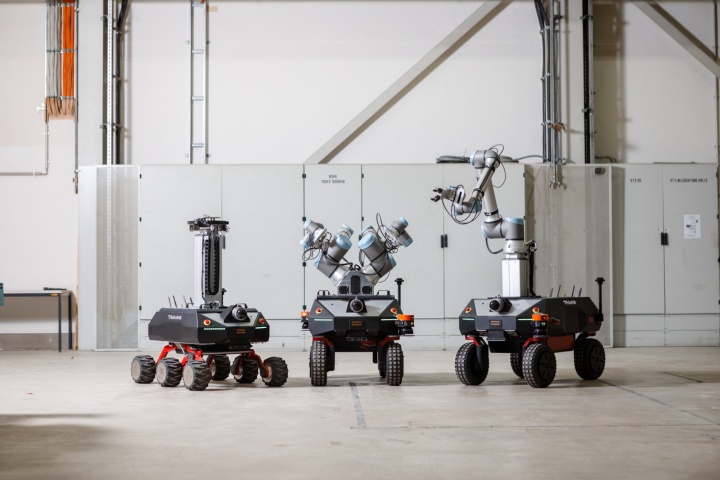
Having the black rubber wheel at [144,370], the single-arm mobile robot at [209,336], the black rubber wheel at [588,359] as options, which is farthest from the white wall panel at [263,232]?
the black rubber wheel at [588,359]

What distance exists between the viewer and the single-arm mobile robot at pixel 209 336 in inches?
290

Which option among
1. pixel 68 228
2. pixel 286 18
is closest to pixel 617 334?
pixel 286 18

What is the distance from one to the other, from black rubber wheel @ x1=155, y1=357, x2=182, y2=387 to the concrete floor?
12 cm

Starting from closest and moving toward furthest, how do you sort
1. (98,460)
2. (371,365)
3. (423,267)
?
(98,460)
(371,365)
(423,267)

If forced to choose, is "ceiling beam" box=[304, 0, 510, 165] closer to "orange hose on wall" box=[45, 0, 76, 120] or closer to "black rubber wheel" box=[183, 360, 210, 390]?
"orange hose on wall" box=[45, 0, 76, 120]

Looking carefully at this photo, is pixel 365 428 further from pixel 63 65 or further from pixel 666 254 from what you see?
pixel 63 65

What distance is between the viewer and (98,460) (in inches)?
175

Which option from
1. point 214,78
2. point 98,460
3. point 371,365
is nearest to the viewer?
point 98,460

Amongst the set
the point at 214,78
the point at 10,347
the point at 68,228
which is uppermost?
the point at 214,78

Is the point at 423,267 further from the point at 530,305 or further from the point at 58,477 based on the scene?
the point at 58,477

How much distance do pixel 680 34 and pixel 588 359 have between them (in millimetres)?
6264

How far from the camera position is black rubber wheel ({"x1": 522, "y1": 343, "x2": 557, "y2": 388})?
23.9 ft

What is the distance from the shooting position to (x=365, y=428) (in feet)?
17.7

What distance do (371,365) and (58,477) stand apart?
19.0ft
